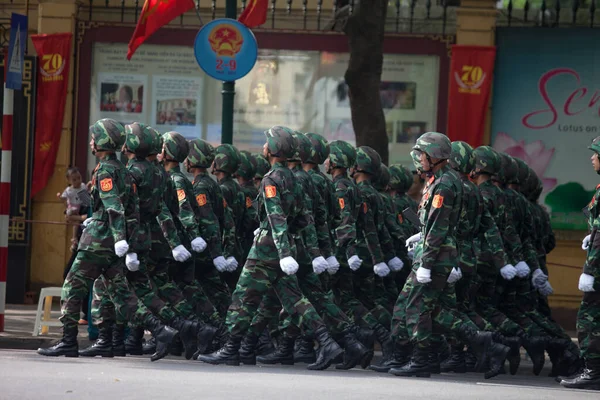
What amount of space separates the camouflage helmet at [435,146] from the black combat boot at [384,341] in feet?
5.92

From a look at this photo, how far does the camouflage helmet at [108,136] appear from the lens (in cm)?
1116

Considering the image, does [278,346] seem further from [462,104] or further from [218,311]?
[462,104]

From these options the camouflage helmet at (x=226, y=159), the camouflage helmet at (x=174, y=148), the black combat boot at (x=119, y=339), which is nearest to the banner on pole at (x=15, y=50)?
the camouflage helmet at (x=174, y=148)

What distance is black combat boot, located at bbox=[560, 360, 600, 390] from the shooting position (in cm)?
1082

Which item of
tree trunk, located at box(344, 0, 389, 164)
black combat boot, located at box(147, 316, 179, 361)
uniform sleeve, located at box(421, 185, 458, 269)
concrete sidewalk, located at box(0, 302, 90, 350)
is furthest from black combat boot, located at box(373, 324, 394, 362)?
tree trunk, located at box(344, 0, 389, 164)

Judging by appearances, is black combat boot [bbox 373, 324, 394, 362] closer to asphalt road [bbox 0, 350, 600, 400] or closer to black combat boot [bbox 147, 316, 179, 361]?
asphalt road [bbox 0, 350, 600, 400]

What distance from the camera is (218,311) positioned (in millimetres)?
12469

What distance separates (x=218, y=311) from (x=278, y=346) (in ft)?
2.54

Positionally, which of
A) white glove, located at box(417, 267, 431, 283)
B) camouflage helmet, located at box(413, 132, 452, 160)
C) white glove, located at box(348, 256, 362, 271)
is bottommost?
white glove, located at box(348, 256, 362, 271)

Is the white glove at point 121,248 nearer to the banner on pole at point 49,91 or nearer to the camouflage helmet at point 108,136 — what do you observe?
the camouflage helmet at point 108,136

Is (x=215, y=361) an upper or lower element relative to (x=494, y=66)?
lower

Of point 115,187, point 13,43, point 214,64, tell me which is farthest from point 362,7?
point 115,187

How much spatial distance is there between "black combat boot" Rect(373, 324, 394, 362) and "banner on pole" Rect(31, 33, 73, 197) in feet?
21.6

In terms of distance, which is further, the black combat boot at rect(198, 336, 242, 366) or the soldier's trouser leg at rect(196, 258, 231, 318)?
the soldier's trouser leg at rect(196, 258, 231, 318)
